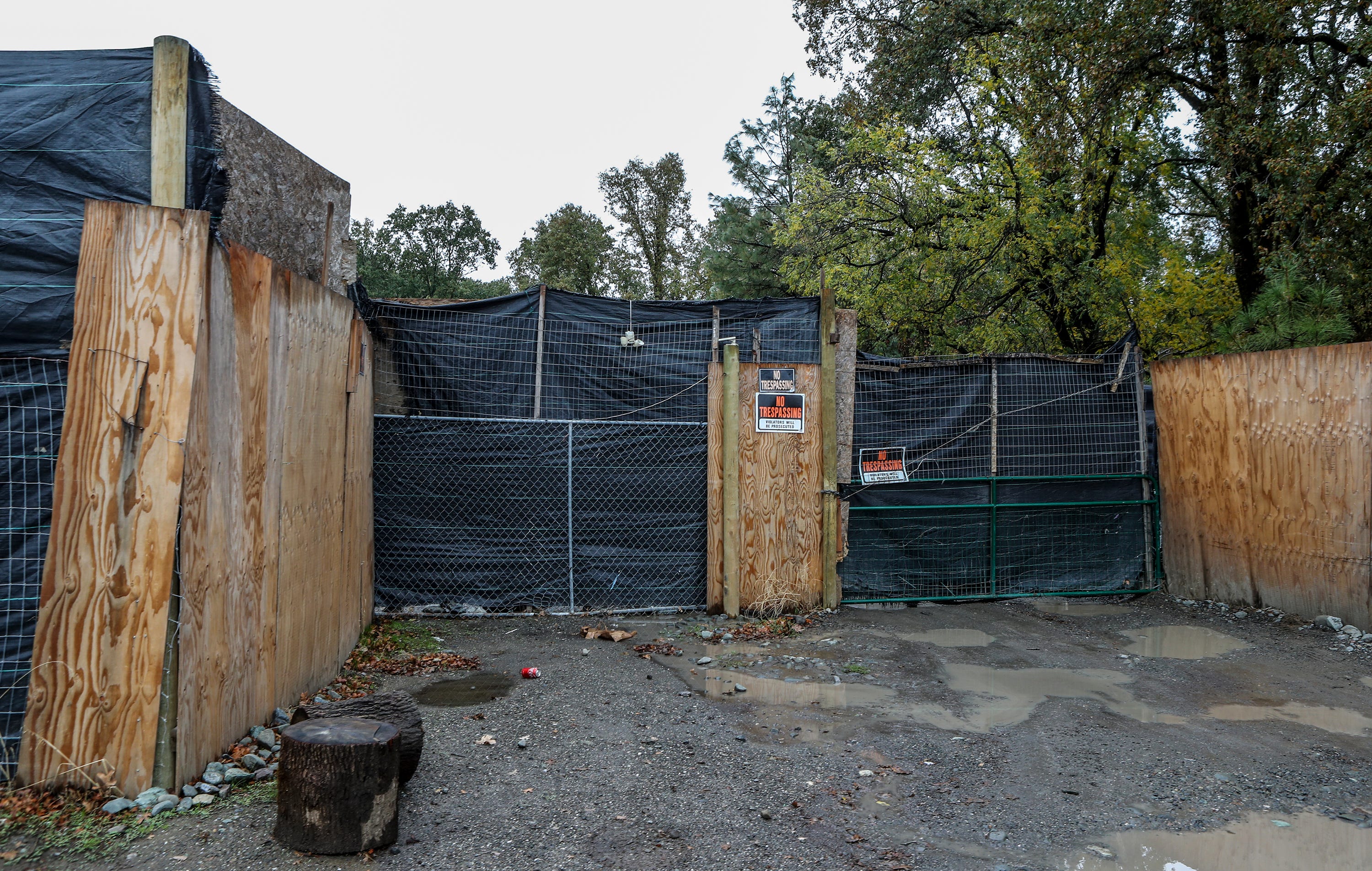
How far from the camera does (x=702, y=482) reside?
823cm

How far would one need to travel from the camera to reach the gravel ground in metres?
3.58

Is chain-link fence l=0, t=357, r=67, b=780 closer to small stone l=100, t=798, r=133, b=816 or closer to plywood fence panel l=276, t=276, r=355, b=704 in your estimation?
small stone l=100, t=798, r=133, b=816

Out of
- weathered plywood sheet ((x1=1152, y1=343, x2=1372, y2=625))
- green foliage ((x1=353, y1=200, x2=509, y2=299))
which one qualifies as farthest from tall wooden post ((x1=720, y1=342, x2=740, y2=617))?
green foliage ((x1=353, y1=200, x2=509, y2=299))

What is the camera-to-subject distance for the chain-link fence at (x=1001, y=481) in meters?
8.51

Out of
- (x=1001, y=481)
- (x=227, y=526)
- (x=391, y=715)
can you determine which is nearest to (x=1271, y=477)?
(x=1001, y=481)

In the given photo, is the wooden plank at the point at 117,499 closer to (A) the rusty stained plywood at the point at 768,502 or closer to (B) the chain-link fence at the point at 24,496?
(B) the chain-link fence at the point at 24,496

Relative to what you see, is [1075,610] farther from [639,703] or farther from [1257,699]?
[639,703]

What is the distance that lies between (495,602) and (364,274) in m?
25.5

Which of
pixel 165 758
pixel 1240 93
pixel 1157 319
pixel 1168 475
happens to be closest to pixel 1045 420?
pixel 1168 475

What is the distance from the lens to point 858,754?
469 cm

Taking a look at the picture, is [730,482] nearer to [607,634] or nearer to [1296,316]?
[607,634]

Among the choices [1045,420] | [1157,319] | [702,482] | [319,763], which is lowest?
[319,763]

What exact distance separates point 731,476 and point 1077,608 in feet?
12.8

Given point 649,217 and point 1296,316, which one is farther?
point 649,217
